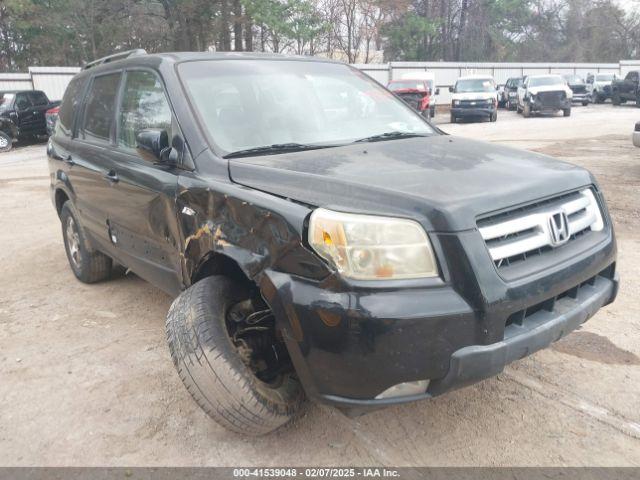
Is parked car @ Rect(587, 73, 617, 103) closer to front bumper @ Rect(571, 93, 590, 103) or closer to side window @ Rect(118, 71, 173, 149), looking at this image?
front bumper @ Rect(571, 93, 590, 103)

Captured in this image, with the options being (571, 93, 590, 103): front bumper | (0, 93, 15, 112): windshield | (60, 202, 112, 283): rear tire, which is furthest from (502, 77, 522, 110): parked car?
(60, 202, 112, 283): rear tire

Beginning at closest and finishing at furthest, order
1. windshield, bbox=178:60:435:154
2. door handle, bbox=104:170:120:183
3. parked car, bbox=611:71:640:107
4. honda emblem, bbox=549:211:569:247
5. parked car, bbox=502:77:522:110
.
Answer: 1. honda emblem, bbox=549:211:569:247
2. windshield, bbox=178:60:435:154
3. door handle, bbox=104:170:120:183
4. parked car, bbox=611:71:640:107
5. parked car, bbox=502:77:522:110

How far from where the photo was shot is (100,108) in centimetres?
416

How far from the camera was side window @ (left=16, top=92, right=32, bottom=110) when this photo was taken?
59.1ft

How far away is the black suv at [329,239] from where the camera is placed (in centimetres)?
211

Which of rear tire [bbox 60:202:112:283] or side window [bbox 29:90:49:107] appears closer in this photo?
rear tire [bbox 60:202:112:283]

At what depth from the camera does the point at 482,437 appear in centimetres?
266

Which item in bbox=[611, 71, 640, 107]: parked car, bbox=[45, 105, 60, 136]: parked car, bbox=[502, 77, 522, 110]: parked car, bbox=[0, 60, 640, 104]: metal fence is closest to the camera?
bbox=[45, 105, 60, 136]: parked car

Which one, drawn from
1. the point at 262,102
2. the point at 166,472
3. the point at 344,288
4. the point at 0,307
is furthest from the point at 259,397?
the point at 0,307

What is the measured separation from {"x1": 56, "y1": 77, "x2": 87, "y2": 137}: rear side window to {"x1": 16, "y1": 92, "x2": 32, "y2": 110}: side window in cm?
1501

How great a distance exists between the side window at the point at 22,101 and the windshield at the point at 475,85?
53.4 feet

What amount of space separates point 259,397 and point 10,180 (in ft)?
37.1

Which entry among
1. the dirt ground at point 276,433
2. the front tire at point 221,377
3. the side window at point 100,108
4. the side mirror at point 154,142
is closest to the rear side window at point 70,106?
the side window at point 100,108

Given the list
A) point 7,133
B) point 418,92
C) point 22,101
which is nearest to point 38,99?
point 22,101
